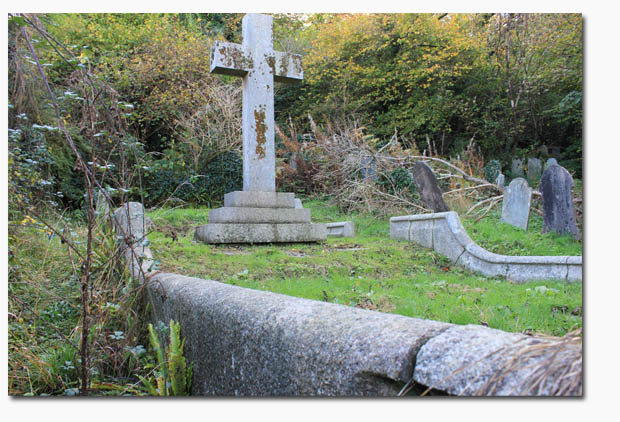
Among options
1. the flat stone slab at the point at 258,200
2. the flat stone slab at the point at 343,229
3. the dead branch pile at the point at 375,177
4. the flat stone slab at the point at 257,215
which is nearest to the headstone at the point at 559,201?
the dead branch pile at the point at 375,177

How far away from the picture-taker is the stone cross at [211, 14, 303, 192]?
653 cm

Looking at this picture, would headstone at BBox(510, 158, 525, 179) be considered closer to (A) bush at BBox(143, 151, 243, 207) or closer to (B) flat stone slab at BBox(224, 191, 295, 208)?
(A) bush at BBox(143, 151, 243, 207)

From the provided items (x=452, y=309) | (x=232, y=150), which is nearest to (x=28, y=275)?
(x=452, y=309)

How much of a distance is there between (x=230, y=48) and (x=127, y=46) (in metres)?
9.21

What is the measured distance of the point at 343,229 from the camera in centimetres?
829

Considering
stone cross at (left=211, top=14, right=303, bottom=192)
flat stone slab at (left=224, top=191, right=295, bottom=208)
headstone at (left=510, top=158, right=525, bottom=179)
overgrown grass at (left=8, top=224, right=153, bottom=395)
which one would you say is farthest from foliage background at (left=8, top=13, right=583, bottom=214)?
overgrown grass at (left=8, top=224, right=153, bottom=395)

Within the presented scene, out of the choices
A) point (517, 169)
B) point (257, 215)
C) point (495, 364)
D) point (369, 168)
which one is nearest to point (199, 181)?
point (369, 168)

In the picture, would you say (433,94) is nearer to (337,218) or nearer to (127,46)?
(337,218)

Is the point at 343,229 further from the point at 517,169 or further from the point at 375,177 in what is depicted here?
the point at 517,169

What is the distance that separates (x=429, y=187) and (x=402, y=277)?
3.88 meters

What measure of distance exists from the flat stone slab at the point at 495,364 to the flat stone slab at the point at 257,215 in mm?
5110

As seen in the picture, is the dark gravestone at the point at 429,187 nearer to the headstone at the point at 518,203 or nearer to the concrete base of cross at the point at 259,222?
the headstone at the point at 518,203

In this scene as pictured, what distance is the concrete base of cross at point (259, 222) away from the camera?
6.04 meters

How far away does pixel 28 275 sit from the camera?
4.34m
